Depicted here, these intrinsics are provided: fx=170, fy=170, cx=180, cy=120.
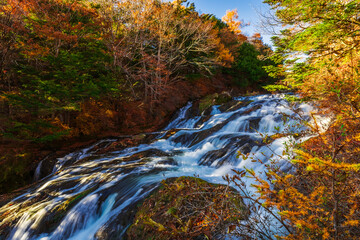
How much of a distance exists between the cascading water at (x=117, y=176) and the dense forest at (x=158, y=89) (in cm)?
74

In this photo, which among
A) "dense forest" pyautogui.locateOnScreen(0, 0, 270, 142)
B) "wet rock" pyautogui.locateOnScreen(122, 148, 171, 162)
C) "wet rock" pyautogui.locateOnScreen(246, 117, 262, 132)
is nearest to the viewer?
"wet rock" pyautogui.locateOnScreen(122, 148, 171, 162)

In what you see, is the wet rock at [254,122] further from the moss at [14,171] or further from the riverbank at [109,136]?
the moss at [14,171]

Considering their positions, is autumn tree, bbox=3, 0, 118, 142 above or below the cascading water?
above

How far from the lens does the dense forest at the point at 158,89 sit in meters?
1.84

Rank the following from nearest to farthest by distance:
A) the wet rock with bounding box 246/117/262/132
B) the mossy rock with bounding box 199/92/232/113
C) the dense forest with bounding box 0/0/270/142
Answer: the dense forest with bounding box 0/0/270/142
the wet rock with bounding box 246/117/262/132
the mossy rock with bounding box 199/92/232/113

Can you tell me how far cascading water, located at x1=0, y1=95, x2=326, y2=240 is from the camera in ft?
13.3

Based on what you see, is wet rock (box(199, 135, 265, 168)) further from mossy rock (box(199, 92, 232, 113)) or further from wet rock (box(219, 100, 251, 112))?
mossy rock (box(199, 92, 232, 113))

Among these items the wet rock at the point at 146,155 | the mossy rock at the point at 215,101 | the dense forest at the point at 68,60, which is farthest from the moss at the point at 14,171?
the mossy rock at the point at 215,101

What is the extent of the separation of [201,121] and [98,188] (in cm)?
924

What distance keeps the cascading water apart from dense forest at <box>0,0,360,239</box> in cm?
74

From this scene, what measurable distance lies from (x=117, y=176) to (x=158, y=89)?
11684 mm

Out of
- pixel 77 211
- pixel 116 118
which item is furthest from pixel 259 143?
pixel 116 118

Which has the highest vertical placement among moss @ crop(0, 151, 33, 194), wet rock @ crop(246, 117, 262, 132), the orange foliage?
the orange foliage

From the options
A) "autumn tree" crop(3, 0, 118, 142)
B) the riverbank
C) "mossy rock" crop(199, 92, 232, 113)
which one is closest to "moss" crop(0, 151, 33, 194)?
the riverbank
